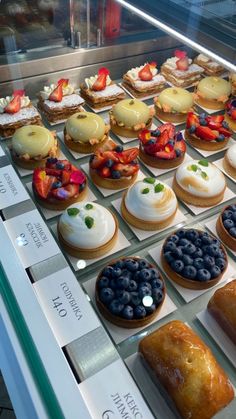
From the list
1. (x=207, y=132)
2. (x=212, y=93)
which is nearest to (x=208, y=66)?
(x=212, y=93)

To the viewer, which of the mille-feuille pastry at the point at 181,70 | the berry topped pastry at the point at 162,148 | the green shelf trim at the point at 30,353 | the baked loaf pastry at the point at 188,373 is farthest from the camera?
the mille-feuille pastry at the point at 181,70

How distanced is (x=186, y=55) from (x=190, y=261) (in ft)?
8.31

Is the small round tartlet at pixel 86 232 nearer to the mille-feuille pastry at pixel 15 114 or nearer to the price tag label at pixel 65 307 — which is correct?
the price tag label at pixel 65 307

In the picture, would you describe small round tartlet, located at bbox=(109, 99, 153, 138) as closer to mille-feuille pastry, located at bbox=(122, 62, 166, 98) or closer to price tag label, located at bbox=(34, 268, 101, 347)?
mille-feuille pastry, located at bbox=(122, 62, 166, 98)

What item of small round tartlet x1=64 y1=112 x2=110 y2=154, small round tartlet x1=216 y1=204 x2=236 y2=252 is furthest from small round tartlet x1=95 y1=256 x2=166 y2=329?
small round tartlet x1=64 y1=112 x2=110 y2=154

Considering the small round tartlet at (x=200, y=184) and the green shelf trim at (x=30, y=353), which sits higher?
the green shelf trim at (x=30, y=353)

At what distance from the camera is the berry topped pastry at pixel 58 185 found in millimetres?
2590

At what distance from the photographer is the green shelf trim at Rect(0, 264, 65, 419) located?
1.41 meters

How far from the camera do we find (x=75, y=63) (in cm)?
356

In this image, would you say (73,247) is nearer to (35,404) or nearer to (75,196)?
(75,196)

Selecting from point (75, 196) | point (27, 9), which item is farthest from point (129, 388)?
point (27, 9)

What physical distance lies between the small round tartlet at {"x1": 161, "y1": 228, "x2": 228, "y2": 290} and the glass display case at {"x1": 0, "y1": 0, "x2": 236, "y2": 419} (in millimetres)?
76

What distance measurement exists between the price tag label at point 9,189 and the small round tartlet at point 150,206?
669 millimetres

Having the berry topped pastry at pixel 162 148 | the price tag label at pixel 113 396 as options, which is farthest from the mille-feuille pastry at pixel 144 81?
the price tag label at pixel 113 396
